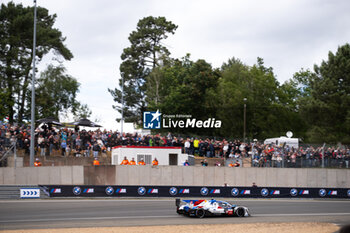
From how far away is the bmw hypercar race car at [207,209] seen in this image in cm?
2264

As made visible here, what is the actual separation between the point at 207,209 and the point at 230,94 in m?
50.0

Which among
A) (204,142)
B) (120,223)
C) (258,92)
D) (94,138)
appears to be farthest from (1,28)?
(120,223)

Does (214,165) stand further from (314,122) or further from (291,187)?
(314,122)

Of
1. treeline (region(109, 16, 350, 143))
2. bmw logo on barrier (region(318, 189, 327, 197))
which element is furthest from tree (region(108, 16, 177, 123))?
bmw logo on barrier (region(318, 189, 327, 197))

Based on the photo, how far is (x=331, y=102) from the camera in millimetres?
61438

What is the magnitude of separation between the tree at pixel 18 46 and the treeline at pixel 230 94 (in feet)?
41.6

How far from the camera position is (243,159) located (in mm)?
37562

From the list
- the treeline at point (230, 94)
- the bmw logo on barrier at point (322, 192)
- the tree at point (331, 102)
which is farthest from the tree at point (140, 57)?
the bmw logo on barrier at point (322, 192)

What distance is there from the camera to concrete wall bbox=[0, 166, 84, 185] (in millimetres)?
30984

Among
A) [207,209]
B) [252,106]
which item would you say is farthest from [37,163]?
[252,106]

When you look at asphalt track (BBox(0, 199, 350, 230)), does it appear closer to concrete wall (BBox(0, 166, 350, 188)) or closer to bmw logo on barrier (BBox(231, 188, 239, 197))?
bmw logo on barrier (BBox(231, 188, 239, 197))

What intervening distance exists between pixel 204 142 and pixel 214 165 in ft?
6.72

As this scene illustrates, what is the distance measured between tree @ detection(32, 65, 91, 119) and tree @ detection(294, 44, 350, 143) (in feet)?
116

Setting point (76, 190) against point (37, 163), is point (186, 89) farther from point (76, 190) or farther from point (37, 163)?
point (76, 190)
